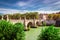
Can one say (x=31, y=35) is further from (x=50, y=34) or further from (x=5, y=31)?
(x=50, y=34)

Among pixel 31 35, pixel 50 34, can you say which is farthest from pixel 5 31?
pixel 31 35

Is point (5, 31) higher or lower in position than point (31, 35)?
higher

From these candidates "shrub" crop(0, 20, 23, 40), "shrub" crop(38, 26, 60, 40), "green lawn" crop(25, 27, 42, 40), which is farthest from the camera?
"green lawn" crop(25, 27, 42, 40)

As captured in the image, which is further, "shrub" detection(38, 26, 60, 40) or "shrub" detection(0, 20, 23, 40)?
"shrub" detection(0, 20, 23, 40)

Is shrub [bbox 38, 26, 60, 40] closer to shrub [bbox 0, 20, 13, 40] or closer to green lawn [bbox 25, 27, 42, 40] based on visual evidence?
shrub [bbox 0, 20, 13, 40]

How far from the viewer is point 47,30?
2279 mm

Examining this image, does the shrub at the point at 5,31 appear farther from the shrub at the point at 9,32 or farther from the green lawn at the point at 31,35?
the green lawn at the point at 31,35

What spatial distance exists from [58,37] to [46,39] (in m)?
0.16

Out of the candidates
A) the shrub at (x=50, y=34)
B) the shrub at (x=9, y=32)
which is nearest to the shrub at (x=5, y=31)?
the shrub at (x=9, y=32)

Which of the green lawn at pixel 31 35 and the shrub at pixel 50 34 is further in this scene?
the green lawn at pixel 31 35

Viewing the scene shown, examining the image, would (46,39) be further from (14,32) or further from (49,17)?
(49,17)

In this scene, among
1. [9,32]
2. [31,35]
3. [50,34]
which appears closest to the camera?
[50,34]

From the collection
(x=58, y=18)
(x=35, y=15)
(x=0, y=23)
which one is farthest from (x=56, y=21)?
(x=0, y=23)

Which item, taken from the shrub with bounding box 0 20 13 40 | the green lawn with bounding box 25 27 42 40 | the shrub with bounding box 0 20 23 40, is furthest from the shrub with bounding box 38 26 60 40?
the green lawn with bounding box 25 27 42 40
